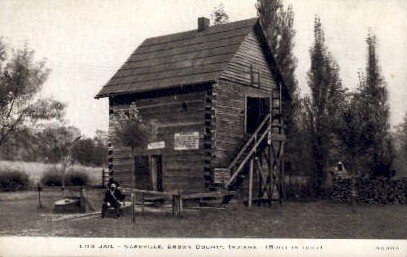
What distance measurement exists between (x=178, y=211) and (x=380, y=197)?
28.6ft

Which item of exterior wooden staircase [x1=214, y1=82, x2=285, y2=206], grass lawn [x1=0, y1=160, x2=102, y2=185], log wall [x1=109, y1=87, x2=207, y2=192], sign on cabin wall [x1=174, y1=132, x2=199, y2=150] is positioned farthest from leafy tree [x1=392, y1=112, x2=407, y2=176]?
grass lawn [x1=0, y1=160, x2=102, y2=185]

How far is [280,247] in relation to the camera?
1210 cm

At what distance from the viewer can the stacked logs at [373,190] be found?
2008 cm

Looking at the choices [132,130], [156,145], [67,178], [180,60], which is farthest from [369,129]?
[67,178]

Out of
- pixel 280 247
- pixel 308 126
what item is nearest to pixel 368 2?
pixel 280 247

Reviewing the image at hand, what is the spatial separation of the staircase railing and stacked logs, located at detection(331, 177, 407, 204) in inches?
185

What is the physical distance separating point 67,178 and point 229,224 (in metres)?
14.7

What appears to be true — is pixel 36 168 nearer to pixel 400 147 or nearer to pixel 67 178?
pixel 67 178

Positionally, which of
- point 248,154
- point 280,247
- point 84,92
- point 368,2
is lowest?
point 280,247

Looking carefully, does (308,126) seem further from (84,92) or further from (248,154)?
(84,92)

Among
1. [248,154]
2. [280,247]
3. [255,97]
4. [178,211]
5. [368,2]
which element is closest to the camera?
[280,247]

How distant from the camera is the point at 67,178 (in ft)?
88.1

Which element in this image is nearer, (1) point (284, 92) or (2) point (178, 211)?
(2) point (178, 211)

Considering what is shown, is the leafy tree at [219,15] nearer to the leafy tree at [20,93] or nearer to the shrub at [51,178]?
the leafy tree at [20,93]
